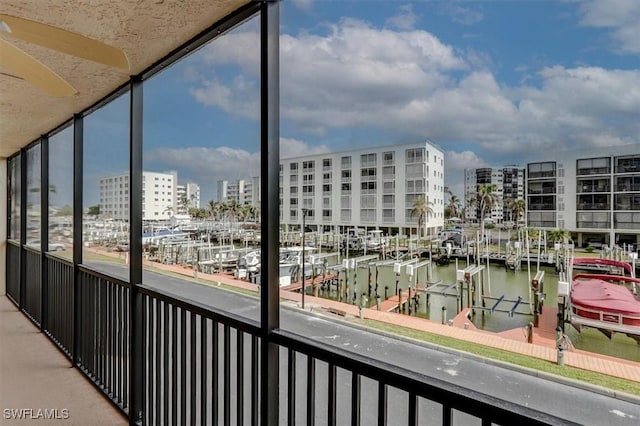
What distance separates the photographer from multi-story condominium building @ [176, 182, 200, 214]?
202 centimetres

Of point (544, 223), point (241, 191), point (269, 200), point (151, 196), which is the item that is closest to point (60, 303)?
point (151, 196)

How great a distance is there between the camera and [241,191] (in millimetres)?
1702

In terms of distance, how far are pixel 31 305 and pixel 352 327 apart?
194 inches

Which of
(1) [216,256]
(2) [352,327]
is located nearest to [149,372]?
(1) [216,256]

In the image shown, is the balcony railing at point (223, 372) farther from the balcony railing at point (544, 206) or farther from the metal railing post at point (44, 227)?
the metal railing post at point (44, 227)

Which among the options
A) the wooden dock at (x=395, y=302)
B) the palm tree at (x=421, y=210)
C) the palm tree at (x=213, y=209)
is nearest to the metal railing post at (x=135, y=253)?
the palm tree at (x=213, y=209)

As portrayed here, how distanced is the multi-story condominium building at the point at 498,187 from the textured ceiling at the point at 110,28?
1.14 m

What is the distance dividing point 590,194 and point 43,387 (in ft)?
11.9

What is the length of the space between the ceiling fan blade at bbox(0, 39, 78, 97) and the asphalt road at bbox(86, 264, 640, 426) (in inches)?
56.2

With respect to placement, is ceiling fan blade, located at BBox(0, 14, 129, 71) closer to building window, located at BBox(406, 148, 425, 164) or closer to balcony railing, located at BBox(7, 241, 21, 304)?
building window, located at BBox(406, 148, 425, 164)

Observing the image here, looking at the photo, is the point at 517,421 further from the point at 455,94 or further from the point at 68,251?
the point at 68,251

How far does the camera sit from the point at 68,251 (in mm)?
3680
